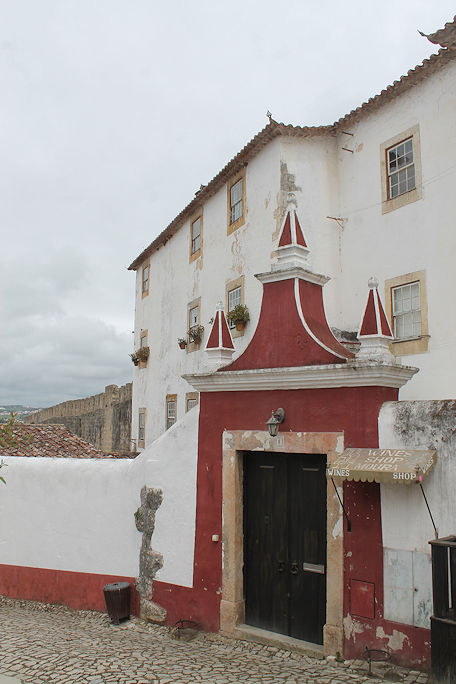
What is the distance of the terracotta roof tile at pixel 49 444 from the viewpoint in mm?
12570

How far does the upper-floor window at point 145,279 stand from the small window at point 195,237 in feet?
16.4

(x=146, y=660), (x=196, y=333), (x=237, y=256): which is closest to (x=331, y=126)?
(x=237, y=256)

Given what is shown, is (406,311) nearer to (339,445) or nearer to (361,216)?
(361,216)

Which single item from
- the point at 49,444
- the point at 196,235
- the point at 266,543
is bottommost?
the point at 266,543

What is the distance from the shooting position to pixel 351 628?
6.26 m

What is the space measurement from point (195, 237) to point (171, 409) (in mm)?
5832

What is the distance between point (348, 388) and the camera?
21.6ft

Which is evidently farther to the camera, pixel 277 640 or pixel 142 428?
pixel 142 428

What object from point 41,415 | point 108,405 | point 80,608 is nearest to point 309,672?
point 80,608

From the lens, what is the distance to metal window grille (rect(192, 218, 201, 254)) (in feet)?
58.4

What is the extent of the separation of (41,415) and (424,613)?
35796mm

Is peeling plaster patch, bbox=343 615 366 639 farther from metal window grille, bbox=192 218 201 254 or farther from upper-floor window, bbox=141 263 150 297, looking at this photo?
upper-floor window, bbox=141 263 150 297

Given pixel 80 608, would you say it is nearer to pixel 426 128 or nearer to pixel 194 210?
pixel 426 128

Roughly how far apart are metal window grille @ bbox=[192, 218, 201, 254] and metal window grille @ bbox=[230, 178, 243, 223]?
2.37 metres
